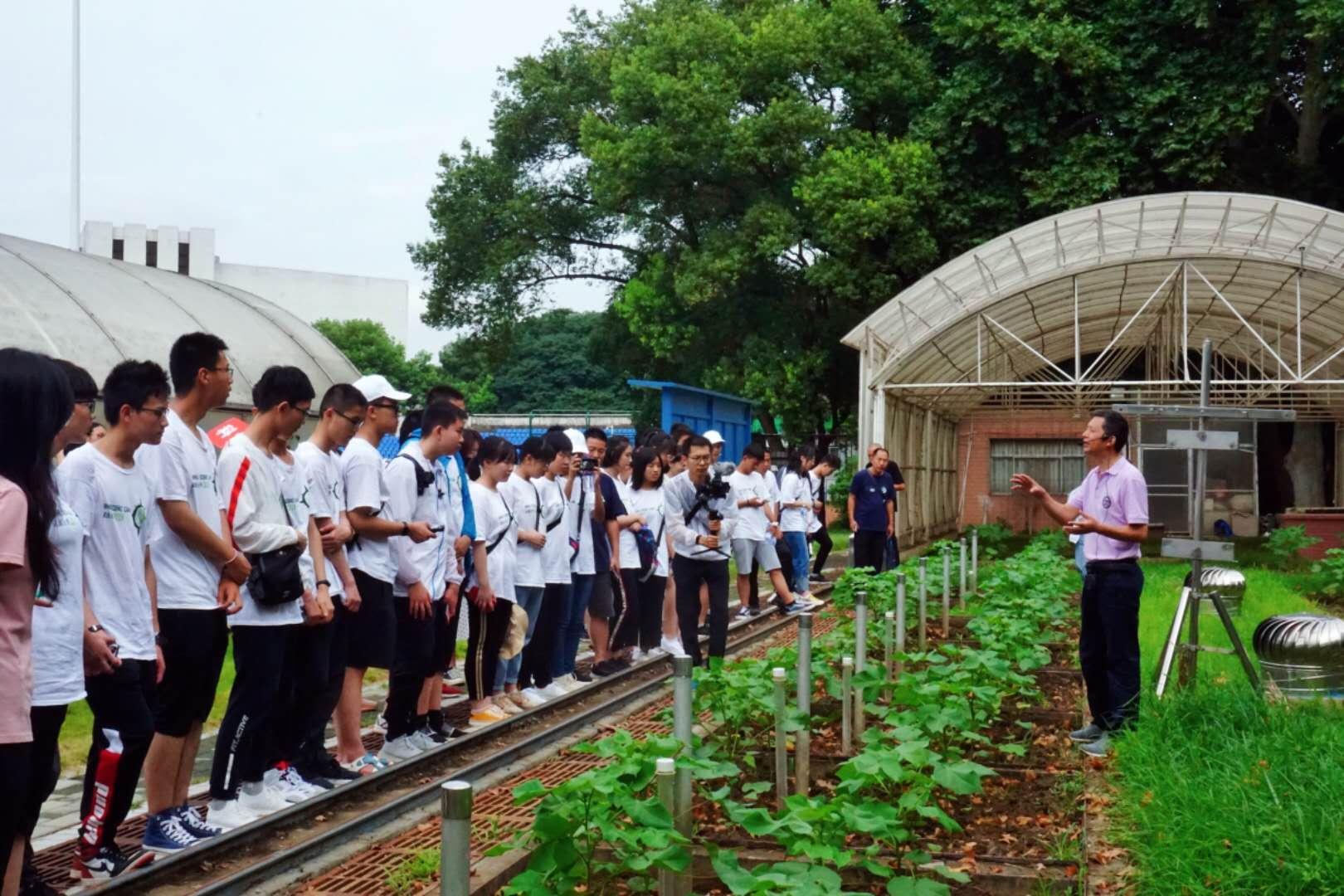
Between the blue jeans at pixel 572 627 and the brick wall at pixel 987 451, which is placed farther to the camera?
the brick wall at pixel 987 451

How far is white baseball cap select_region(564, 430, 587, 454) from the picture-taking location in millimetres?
9625

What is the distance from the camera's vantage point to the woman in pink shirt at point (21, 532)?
11.0ft

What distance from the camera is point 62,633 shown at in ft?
13.7

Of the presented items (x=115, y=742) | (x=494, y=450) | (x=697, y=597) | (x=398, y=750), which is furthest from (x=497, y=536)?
(x=115, y=742)

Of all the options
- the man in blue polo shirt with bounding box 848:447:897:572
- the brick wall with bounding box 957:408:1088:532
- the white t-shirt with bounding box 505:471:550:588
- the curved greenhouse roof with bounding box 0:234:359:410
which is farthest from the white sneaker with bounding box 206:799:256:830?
the brick wall with bounding box 957:408:1088:532

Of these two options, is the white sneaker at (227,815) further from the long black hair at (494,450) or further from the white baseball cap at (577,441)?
the white baseball cap at (577,441)

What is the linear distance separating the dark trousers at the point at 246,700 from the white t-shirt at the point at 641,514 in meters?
4.95

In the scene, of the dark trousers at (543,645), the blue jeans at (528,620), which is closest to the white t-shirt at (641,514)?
the dark trousers at (543,645)

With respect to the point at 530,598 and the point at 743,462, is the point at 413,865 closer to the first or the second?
the point at 530,598

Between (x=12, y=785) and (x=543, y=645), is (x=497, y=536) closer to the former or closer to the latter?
(x=543, y=645)

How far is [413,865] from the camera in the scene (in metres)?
5.32

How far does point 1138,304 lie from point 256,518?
19014mm

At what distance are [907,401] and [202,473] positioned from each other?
56.7ft

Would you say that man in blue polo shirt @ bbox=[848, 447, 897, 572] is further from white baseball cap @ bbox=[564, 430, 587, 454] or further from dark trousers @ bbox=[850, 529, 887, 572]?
white baseball cap @ bbox=[564, 430, 587, 454]
